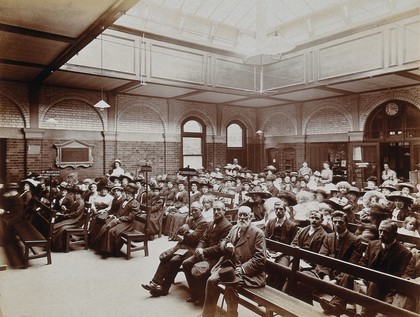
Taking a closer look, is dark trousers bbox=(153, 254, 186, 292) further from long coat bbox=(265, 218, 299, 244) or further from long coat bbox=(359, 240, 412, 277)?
long coat bbox=(359, 240, 412, 277)

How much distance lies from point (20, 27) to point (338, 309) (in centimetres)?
718

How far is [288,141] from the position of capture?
1806 cm

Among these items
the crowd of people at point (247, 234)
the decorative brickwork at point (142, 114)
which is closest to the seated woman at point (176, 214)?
the crowd of people at point (247, 234)

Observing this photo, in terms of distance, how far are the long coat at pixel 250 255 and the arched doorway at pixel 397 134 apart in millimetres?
11132

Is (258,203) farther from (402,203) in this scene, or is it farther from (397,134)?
(397,134)

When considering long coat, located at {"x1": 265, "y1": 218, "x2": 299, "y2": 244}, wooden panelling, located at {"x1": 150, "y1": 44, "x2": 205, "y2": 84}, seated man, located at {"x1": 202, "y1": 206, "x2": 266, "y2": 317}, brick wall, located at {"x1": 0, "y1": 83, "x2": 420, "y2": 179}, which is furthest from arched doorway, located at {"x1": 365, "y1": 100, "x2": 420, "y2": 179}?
seated man, located at {"x1": 202, "y1": 206, "x2": 266, "y2": 317}

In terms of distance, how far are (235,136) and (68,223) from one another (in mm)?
12165

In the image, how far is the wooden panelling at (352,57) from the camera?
36.6ft

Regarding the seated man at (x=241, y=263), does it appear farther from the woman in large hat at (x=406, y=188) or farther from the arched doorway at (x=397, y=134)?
the arched doorway at (x=397, y=134)

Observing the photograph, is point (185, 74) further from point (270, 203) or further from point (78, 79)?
point (270, 203)

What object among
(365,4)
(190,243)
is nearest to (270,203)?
(190,243)

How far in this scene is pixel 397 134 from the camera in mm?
13953

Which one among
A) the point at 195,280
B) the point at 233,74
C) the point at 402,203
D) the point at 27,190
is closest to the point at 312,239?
the point at 195,280

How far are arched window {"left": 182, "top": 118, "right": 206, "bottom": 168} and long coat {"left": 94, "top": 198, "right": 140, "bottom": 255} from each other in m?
8.73
